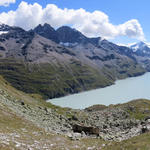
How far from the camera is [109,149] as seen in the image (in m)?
22.0

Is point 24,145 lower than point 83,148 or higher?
higher

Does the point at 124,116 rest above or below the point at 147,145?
below

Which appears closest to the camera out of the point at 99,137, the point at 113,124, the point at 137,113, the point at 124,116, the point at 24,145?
the point at 24,145

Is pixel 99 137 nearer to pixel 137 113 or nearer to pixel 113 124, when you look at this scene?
pixel 113 124

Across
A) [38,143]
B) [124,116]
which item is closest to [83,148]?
[38,143]

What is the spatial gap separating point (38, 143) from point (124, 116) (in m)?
55.0

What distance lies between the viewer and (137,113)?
81375 millimetres

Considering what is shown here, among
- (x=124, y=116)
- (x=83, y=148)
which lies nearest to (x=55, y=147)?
(x=83, y=148)

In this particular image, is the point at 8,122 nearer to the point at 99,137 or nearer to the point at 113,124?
the point at 99,137

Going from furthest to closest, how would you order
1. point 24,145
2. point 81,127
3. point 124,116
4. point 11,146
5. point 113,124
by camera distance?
point 124,116 → point 113,124 → point 81,127 → point 24,145 → point 11,146

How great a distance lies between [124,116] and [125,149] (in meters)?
54.3

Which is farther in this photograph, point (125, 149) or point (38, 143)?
point (38, 143)

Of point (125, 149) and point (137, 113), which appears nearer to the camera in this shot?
point (125, 149)

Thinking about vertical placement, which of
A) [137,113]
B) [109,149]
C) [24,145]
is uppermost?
[24,145]
